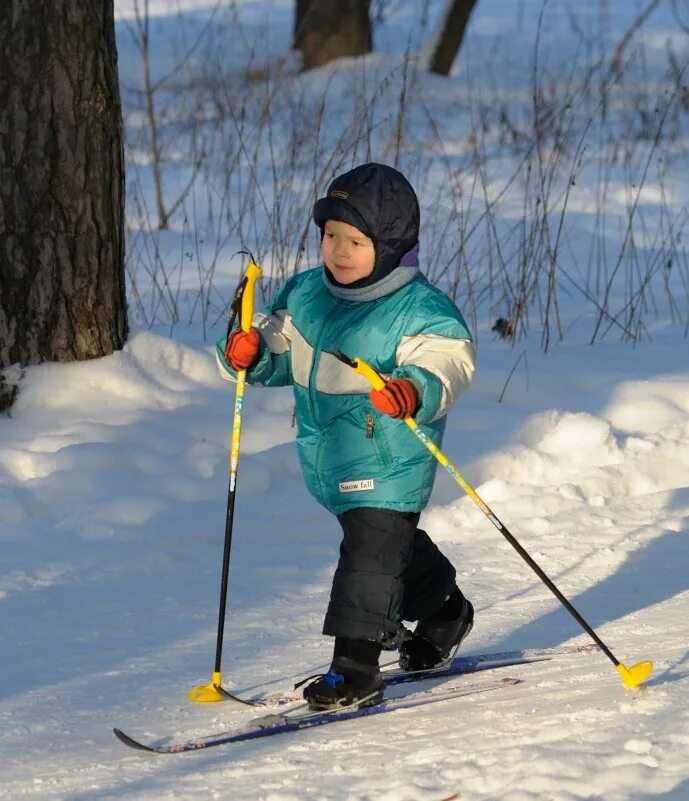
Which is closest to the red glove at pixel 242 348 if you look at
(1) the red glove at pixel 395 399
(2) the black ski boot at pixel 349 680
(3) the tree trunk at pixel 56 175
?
(1) the red glove at pixel 395 399

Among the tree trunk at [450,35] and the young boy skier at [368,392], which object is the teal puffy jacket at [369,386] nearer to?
the young boy skier at [368,392]

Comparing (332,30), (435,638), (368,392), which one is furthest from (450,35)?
(368,392)

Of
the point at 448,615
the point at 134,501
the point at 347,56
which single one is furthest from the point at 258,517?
the point at 347,56

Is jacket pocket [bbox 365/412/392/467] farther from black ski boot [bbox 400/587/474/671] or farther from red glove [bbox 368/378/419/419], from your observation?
black ski boot [bbox 400/587/474/671]

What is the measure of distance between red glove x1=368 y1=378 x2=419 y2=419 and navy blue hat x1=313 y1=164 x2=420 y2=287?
0.37 m

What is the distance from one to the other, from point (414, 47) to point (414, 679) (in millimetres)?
14334


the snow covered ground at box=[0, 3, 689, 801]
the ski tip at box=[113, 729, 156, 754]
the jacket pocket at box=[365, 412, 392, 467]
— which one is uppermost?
the jacket pocket at box=[365, 412, 392, 467]

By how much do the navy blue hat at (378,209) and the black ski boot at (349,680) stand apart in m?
0.91

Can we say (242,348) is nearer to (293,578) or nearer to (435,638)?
(435,638)

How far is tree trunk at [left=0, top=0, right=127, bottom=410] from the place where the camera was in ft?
17.6

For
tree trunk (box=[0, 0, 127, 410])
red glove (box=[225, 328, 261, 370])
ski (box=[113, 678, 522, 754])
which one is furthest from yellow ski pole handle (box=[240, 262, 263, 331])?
tree trunk (box=[0, 0, 127, 410])

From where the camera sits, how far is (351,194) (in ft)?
10.9

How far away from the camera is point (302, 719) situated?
3.21 meters

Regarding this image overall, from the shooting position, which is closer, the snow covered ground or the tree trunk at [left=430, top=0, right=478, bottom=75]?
the snow covered ground
